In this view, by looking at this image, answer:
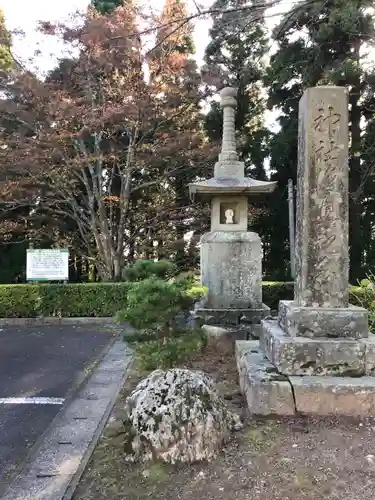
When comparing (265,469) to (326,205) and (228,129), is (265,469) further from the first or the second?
(228,129)

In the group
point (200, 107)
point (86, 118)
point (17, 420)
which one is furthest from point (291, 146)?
point (17, 420)

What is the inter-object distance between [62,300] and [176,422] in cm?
737

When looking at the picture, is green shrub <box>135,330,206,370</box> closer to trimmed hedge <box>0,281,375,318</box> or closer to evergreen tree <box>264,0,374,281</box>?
trimmed hedge <box>0,281,375,318</box>

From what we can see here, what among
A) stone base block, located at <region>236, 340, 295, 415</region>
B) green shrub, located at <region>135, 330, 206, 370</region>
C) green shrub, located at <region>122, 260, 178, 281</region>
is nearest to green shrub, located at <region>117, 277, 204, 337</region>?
green shrub, located at <region>135, 330, 206, 370</region>

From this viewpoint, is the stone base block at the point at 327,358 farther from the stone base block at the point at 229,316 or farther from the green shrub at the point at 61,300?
the green shrub at the point at 61,300

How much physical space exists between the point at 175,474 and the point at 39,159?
9.56 meters

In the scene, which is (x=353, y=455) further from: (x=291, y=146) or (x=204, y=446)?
(x=291, y=146)

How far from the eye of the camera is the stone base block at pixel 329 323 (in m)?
3.37

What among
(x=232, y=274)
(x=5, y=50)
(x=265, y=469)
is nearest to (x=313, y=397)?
(x=265, y=469)

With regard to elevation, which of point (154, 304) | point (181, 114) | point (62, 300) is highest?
point (181, 114)

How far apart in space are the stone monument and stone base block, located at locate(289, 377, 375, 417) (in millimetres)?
132

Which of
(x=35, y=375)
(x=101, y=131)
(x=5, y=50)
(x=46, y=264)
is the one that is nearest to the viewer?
(x=35, y=375)

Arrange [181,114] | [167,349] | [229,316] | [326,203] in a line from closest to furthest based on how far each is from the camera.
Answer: [326,203], [167,349], [229,316], [181,114]

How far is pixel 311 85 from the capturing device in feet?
→ 37.1
